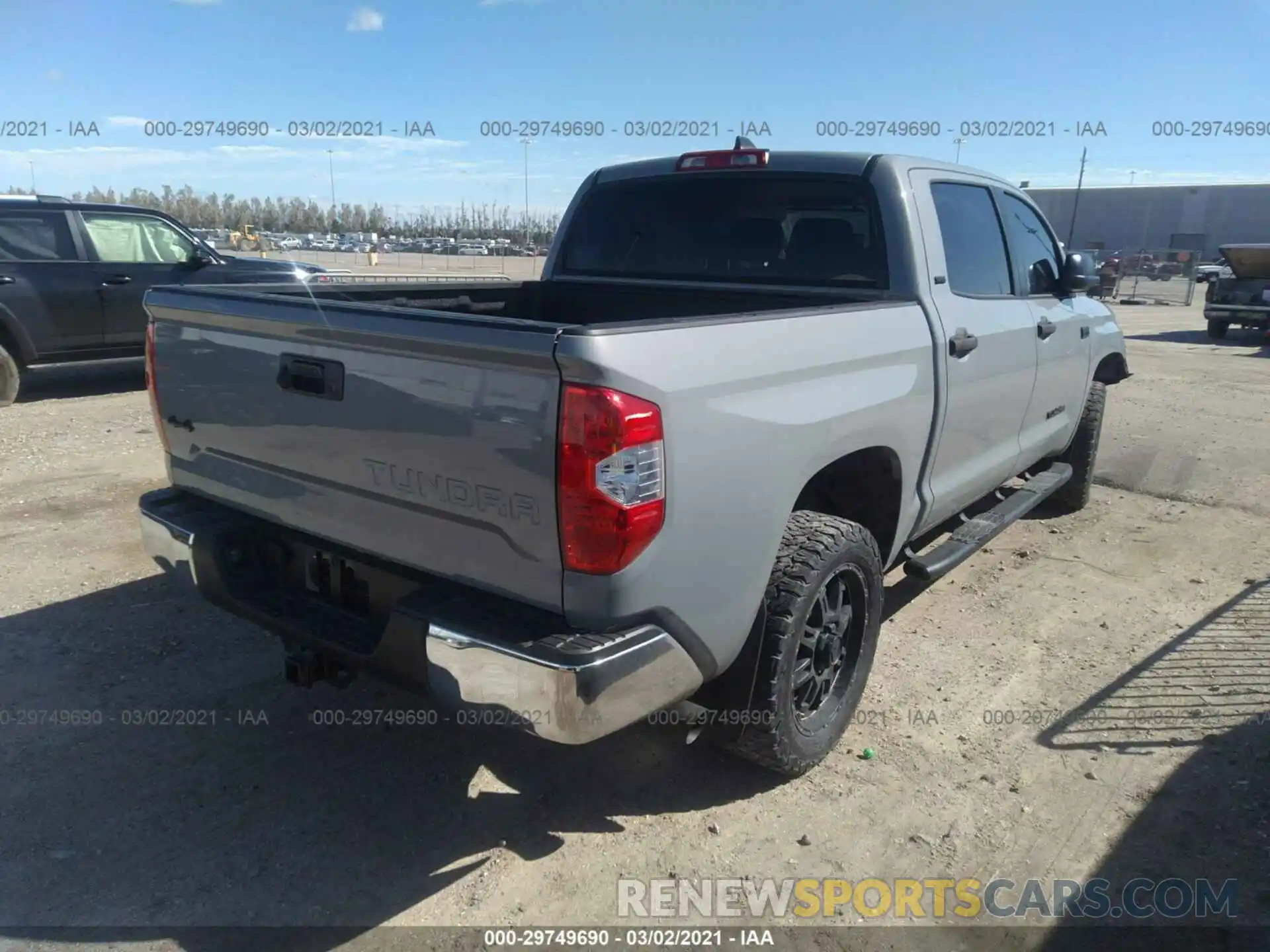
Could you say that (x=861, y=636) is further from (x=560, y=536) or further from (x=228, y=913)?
(x=228, y=913)

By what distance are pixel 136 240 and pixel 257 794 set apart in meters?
8.11

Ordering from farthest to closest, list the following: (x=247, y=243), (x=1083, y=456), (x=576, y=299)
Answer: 1. (x=247, y=243)
2. (x=1083, y=456)
3. (x=576, y=299)

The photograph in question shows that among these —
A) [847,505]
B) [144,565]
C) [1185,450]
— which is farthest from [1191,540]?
[144,565]

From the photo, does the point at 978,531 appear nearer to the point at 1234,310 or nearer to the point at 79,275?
the point at 79,275

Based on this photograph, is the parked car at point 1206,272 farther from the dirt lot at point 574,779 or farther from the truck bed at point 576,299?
the truck bed at point 576,299

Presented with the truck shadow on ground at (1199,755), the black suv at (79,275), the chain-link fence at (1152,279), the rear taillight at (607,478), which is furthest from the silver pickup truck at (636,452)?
the chain-link fence at (1152,279)

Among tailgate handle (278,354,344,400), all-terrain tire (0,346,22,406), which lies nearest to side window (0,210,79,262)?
all-terrain tire (0,346,22,406)

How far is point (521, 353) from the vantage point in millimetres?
2127

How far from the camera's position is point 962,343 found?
3633 millimetres

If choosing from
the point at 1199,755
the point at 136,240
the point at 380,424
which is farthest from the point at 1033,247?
the point at 136,240

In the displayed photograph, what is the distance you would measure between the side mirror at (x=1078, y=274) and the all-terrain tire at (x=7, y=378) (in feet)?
28.5

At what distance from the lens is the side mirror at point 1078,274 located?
4.73 metres

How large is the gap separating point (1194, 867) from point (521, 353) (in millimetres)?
2514

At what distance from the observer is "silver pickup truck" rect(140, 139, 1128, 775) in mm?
2180
